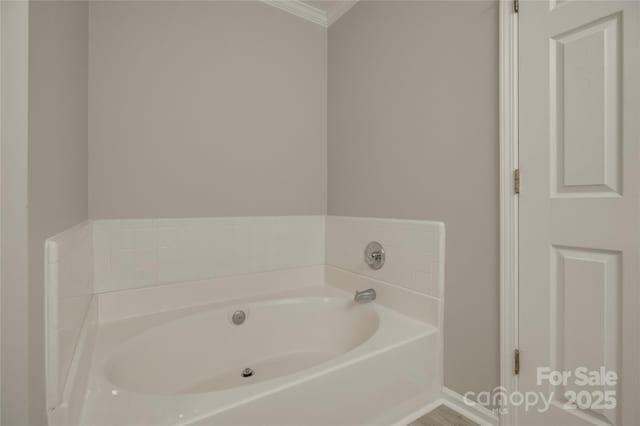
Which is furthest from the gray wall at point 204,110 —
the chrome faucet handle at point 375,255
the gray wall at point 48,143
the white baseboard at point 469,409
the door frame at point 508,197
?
the white baseboard at point 469,409

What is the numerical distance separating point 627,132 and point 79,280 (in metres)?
1.85

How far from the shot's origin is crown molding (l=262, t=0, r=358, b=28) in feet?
6.15

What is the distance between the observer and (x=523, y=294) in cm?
109

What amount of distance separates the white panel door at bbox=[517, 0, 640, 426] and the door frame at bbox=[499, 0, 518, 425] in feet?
0.08

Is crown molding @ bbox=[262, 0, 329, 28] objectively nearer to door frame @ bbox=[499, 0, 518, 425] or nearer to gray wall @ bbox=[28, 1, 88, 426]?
gray wall @ bbox=[28, 1, 88, 426]

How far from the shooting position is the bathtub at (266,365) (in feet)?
2.60

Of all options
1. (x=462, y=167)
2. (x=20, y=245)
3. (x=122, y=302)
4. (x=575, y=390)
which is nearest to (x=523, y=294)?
(x=575, y=390)

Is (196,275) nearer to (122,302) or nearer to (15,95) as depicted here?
(122,302)

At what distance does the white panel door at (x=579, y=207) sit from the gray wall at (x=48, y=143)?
1449mm

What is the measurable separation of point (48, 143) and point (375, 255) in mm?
1441

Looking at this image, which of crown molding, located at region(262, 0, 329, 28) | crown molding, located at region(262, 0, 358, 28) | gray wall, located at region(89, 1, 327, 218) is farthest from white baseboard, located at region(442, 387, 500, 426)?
crown molding, located at region(262, 0, 329, 28)

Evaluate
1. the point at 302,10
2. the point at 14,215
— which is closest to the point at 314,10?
the point at 302,10

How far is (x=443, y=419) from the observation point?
123cm

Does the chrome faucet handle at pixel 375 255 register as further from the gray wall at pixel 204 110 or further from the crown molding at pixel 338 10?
the crown molding at pixel 338 10
